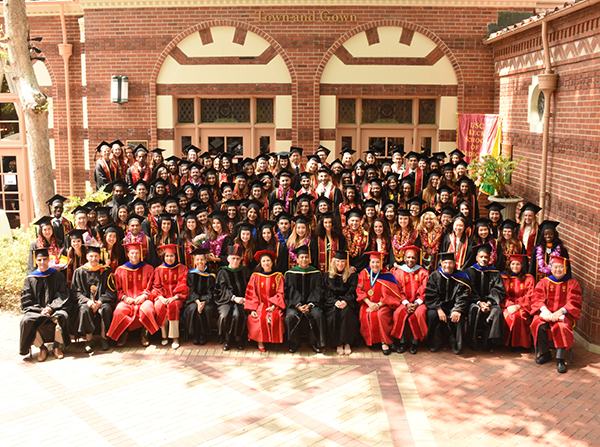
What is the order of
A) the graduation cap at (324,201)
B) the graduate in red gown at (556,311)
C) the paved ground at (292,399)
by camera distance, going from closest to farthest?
the paved ground at (292,399) < the graduate in red gown at (556,311) < the graduation cap at (324,201)

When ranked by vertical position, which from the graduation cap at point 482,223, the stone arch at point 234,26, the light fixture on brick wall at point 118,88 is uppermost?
the stone arch at point 234,26

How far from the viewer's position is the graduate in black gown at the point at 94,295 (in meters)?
7.52

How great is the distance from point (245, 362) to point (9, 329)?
3.69m

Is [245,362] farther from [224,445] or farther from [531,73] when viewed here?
[531,73]

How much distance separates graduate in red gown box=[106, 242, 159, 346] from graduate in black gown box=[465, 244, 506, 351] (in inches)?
165

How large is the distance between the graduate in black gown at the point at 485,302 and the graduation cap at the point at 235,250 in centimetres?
310

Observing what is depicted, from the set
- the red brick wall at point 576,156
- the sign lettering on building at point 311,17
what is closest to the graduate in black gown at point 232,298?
the red brick wall at point 576,156

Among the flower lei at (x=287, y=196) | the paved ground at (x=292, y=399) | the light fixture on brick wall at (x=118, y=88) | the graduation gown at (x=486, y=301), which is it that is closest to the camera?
the paved ground at (x=292, y=399)

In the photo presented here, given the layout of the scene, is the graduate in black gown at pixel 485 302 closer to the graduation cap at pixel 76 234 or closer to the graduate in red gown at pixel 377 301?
the graduate in red gown at pixel 377 301

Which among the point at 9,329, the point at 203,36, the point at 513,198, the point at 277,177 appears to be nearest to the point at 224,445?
the point at 9,329

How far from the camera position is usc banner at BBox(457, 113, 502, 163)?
Answer: 11.7 m

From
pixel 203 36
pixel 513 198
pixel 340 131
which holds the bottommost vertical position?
pixel 513 198

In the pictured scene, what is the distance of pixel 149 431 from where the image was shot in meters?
5.54

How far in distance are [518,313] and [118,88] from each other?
954 centimetres
